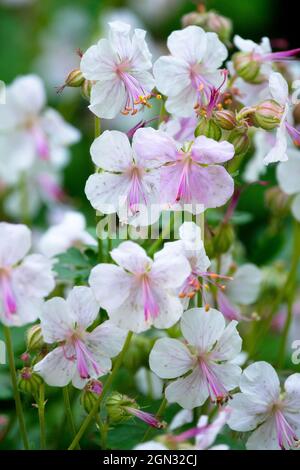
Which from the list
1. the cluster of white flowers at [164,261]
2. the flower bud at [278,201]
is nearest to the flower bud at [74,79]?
the cluster of white flowers at [164,261]

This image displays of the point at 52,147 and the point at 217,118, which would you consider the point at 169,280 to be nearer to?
the point at 217,118

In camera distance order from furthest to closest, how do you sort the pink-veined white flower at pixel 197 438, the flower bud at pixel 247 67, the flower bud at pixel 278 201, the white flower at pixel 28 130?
the white flower at pixel 28 130 < the flower bud at pixel 278 201 < the flower bud at pixel 247 67 < the pink-veined white flower at pixel 197 438

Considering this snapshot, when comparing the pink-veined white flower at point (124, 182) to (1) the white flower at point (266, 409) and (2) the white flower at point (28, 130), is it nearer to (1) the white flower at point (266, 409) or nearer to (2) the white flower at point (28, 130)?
(1) the white flower at point (266, 409)

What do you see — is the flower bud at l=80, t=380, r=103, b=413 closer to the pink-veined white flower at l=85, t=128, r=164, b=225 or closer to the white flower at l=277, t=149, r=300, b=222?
the pink-veined white flower at l=85, t=128, r=164, b=225

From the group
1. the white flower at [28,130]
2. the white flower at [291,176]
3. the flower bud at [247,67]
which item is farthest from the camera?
the white flower at [28,130]

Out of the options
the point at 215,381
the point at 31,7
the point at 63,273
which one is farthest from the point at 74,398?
the point at 31,7

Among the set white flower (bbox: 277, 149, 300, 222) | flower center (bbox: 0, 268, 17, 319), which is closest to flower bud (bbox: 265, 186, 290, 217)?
white flower (bbox: 277, 149, 300, 222)

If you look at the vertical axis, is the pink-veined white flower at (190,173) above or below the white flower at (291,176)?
above
